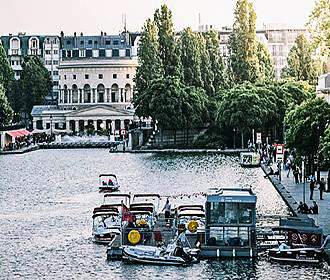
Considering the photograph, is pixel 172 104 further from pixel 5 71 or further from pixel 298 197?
pixel 298 197

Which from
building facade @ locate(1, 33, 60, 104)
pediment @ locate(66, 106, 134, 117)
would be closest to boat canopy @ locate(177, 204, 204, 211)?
pediment @ locate(66, 106, 134, 117)

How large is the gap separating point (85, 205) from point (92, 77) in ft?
353

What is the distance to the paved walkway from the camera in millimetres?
46613

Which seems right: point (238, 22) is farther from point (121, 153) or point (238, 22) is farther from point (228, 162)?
point (228, 162)

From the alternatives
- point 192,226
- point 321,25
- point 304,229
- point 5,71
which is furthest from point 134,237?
point 5,71

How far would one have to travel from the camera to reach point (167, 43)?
406 ft

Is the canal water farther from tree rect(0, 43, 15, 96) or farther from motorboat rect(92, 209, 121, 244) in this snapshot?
tree rect(0, 43, 15, 96)

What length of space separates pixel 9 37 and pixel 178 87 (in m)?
88.5

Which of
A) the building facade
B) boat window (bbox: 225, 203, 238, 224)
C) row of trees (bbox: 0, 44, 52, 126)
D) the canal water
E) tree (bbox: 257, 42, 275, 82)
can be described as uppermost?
the building facade

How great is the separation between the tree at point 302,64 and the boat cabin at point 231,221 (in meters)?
99.1

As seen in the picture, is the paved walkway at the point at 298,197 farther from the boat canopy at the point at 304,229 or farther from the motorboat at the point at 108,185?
the motorboat at the point at 108,185

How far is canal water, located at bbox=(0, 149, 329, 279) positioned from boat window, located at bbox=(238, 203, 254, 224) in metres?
1.59

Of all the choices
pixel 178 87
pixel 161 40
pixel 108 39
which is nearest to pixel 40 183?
pixel 178 87

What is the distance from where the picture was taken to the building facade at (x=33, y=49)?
192625 mm
